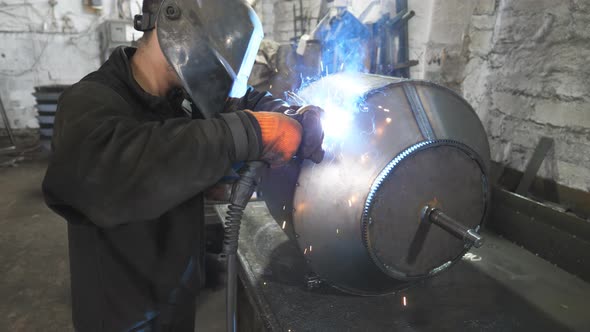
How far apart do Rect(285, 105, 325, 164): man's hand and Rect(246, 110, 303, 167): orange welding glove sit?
3 cm

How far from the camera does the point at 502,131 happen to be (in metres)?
2.54

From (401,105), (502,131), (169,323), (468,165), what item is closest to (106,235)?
(169,323)

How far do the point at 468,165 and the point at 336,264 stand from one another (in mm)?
618

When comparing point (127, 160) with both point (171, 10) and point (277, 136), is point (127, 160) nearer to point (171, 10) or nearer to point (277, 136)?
point (277, 136)

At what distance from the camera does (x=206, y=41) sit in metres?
1.18

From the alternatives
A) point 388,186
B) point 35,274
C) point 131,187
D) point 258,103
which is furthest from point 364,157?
point 35,274

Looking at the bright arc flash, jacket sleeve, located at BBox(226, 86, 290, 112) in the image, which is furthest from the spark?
jacket sleeve, located at BBox(226, 86, 290, 112)

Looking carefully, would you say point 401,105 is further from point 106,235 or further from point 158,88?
point 106,235

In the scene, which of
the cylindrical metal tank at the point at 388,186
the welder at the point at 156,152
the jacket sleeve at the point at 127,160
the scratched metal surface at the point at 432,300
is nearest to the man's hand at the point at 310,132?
the welder at the point at 156,152

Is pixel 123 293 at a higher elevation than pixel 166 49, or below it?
below

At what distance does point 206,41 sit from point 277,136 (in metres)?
0.42

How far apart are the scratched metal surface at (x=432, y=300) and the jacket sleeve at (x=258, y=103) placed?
605mm

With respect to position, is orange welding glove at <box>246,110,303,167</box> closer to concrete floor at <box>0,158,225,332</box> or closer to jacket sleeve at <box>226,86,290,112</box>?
jacket sleeve at <box>226,86,290,112</box>

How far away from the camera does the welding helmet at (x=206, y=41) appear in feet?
3.80
